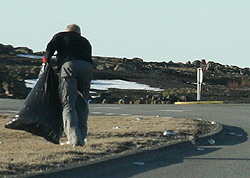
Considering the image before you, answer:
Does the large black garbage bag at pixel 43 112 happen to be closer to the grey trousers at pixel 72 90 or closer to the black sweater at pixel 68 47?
the grey trousers at pixel 72 90

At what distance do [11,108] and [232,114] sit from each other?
7.33 meters

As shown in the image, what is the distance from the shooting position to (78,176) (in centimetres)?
805

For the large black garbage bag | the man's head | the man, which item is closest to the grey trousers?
the man

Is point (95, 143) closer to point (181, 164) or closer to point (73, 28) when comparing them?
point (181, 164)

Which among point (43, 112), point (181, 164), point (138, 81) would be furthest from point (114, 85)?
point (181, 164)

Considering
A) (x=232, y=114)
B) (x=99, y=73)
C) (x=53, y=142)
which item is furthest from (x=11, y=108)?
(x=99, y=73)

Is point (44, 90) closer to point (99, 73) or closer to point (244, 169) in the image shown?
point (244, 169)

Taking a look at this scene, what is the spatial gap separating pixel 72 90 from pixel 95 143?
3.65 ft

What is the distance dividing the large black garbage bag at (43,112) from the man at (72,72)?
18 cm

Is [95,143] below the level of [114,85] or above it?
below

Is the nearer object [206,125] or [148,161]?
[148,161]

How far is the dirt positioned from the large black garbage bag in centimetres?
26

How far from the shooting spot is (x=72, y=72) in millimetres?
9781

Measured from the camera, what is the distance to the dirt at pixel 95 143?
8.34m
